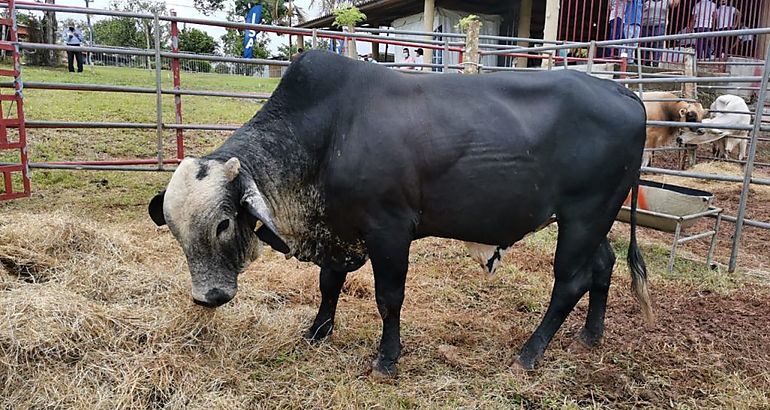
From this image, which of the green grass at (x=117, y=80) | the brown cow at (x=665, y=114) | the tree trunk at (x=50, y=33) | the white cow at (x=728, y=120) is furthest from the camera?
the tree trunk at (x=50, y=33)

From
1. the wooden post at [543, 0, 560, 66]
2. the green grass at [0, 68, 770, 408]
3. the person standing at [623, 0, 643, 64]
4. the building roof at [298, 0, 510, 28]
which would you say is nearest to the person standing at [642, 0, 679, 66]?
the person standing at [623, 0, 643, 64]

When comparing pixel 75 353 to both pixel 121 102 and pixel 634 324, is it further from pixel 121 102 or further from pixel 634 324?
pixel 121 102

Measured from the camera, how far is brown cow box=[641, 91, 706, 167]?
820cm

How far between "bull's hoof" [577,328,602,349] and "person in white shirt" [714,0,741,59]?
9.83m

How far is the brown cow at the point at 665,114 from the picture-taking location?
820cm

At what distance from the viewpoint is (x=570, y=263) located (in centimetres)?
326

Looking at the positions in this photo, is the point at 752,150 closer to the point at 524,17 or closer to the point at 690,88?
the point at 690,88

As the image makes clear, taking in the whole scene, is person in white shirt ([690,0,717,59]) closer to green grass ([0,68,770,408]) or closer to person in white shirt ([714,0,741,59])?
person in white shirt ([714,0,741,59])

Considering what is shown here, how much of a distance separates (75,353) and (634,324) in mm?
3297

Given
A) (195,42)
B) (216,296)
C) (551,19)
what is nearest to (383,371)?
(216,296)

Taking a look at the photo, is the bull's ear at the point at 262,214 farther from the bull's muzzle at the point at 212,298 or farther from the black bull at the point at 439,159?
the bull's muzzle at the point at 212,298

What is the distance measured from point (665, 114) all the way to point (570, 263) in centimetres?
640

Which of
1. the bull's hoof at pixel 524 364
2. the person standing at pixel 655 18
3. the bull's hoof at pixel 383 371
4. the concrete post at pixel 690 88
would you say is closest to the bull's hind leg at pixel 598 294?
the bull's hoof at pixel 524 364

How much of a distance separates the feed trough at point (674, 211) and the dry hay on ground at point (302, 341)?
0.66 metres
